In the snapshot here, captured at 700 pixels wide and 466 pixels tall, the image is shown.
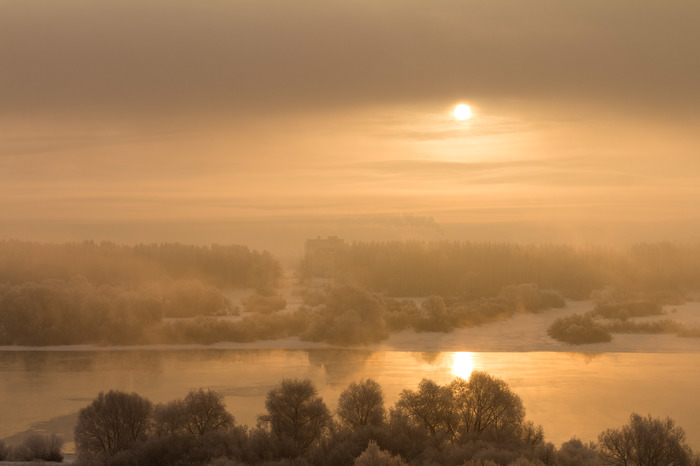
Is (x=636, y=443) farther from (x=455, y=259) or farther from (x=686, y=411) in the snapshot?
(x=455, y=259)

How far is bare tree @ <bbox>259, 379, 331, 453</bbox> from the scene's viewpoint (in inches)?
480

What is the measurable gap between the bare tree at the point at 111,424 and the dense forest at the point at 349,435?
0.02 m

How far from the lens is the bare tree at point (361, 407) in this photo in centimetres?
1276

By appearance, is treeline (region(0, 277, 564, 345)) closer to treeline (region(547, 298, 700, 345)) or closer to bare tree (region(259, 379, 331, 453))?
treeline (region(547, 298, 700, 345))

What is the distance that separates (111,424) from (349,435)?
13.7 feet

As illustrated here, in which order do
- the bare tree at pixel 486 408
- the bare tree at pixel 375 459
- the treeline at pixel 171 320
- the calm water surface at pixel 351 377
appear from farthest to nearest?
the treeline at pixel 171 320
the calm water surface at pixel 351 377
the bare tree at pixel 486 408
the bare tree at pixel 375 459

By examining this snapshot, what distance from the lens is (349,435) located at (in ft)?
37.5

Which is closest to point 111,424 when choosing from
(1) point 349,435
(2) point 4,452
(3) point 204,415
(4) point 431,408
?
(3) point 204,415

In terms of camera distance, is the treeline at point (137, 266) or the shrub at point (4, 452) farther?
the treeline at point (137, 266)

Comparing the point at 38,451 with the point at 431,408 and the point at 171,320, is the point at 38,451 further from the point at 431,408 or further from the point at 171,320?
the point at 171,320

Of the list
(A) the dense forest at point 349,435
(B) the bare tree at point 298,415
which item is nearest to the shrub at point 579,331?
(A) the dense forest at point 349,435

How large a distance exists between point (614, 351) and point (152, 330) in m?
18.3

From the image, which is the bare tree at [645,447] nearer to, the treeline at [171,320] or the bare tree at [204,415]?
the bare tree at [204,415]

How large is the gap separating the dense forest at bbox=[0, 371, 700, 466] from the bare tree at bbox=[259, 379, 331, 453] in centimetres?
2
